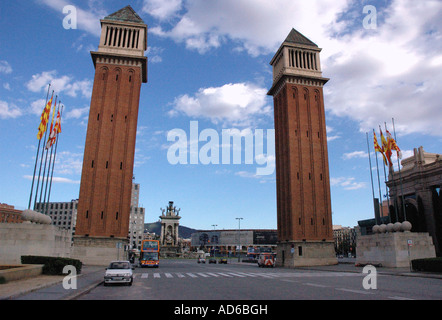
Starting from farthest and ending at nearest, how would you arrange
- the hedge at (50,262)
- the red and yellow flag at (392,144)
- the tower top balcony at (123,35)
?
the tower top balcony at (123,35)
the red and yellow flag at (392,144)
the hedge at (50,262)

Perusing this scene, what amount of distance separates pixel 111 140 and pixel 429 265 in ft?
143

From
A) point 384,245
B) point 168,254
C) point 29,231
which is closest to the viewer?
point 29,231

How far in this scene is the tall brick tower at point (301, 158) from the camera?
5312 centimetres

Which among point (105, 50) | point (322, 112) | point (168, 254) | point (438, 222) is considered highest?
point (105, 50)

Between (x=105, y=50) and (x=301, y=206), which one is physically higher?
(x=105, y=50)

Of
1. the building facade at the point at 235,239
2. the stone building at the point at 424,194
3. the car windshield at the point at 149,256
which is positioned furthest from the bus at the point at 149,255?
the building facade at the point at 235,239

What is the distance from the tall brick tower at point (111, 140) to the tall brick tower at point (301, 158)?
2583 centimetres

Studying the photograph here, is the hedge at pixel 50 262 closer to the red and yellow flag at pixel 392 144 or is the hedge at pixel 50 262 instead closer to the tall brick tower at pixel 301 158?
the tall brick tower at pixel 301 158

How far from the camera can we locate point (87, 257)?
44906mm

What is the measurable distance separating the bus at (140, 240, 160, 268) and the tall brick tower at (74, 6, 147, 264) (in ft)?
12.1

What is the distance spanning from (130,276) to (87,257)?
29.3m

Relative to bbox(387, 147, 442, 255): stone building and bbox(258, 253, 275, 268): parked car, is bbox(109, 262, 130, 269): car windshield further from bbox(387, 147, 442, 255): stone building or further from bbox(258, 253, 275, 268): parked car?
bbox(387, 147, 442, 255): stone building

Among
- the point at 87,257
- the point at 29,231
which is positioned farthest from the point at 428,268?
the point at 87,257
